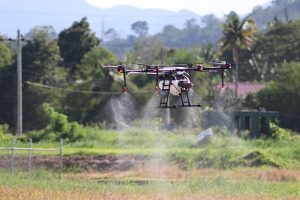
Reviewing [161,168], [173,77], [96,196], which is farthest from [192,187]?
[161,168]

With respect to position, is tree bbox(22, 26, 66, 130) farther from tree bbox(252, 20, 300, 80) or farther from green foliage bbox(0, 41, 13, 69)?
tree bbox(252, 20, 300, 80)

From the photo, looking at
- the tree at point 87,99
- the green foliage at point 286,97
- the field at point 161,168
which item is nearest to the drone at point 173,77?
the field at point 161,168

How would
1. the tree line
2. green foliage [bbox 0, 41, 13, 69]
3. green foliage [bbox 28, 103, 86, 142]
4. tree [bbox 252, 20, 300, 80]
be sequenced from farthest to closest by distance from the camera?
1. tree [bbox 252, 20, 300, 80]
2. green foliage [bbox 0, 41, 13, 69]
3. the tree line
4. green foliage [bbox 28, 103, 86, 142]

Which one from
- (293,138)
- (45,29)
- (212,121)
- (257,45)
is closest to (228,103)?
(212,121)

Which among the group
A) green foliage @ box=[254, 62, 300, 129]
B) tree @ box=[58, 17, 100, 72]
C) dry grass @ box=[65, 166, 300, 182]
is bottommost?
dry grass @ box=[65, 166, 300, 182]

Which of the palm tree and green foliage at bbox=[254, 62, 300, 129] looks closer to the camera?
green foliage at bbox=[254, 62, 300, 129]

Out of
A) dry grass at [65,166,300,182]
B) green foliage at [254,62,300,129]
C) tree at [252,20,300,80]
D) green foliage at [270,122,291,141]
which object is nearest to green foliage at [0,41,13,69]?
green foliage at [254,62,300,129]

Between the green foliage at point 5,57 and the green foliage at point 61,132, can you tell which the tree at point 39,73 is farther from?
the green foliage at point 61,132
